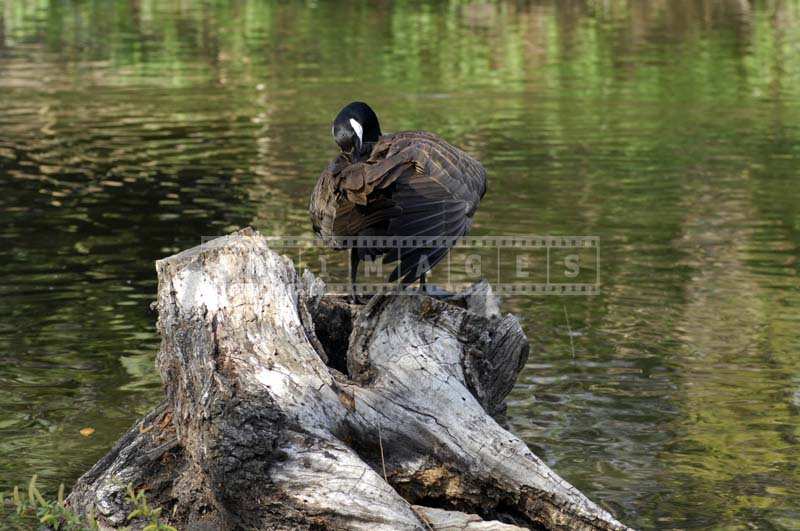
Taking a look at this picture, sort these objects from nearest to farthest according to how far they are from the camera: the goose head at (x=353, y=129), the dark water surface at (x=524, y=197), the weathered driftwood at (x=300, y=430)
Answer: the weathered driftwood at (x=300, y=430), the goose head at (x=353, y=129), the dark water surface at (x=524, y=197)

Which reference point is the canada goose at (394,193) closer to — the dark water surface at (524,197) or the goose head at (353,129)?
the goose head at (353,129)

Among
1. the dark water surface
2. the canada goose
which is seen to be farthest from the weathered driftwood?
the dark water surface

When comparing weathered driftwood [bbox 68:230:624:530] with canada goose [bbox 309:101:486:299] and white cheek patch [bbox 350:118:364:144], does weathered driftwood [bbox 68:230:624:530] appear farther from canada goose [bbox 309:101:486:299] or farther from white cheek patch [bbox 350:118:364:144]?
white cheek patch [bbox 350:118:364:144]

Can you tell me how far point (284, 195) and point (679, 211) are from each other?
4292 mm

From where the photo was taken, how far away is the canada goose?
242 inches

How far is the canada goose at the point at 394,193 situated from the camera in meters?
6.14

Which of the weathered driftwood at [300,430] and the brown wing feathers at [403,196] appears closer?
the weathered driftwood at [300,430]

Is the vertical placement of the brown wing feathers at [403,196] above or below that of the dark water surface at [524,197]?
above

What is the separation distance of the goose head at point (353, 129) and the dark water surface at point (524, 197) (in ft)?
6.56

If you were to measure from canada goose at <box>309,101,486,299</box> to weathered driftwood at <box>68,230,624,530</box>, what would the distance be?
340mm

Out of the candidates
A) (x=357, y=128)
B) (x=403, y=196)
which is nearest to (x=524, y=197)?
(x=357, y=128)

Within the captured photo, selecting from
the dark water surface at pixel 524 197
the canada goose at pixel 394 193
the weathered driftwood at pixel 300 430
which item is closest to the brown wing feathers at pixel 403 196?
the canada goose at pixel 394 193

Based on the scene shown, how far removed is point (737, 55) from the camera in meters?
25.4

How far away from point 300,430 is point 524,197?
28.4 ft
